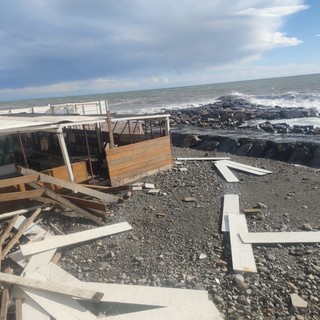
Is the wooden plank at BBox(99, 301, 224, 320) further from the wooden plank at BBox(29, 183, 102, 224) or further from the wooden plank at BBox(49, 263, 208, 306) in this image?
the wooden plank at BBox(29, 183, 102, 224)

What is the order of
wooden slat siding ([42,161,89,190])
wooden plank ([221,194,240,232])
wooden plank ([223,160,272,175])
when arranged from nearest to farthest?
wooden plank ([221,194,240,232]), wooden slat siding ([42,161,89,190]), wooden plank ([223,160,272,175])

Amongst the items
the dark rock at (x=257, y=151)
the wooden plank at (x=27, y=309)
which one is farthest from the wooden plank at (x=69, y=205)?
the dark rock at (x=257, y=151)

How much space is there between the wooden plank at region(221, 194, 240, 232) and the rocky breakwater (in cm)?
787

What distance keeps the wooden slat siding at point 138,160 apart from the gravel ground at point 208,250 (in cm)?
120

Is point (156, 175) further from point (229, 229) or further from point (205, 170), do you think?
point (229, 229)

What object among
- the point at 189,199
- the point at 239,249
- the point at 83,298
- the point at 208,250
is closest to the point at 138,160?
the point at 189,199

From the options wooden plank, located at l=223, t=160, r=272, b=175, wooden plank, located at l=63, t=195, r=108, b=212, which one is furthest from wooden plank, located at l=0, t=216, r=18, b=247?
wooden plank, located at l=223, t=160, r=272, b=175

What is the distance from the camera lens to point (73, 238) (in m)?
8.35

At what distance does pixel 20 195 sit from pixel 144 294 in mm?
5447

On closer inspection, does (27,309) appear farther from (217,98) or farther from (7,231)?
(217,98)

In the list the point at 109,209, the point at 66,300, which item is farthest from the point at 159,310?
the point at 109,209

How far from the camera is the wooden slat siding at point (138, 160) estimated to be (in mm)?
12609

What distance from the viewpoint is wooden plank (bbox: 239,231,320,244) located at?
8109 millimetres

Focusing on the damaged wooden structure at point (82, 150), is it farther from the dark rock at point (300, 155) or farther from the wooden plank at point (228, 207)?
the dark rock at point (300, 155)
